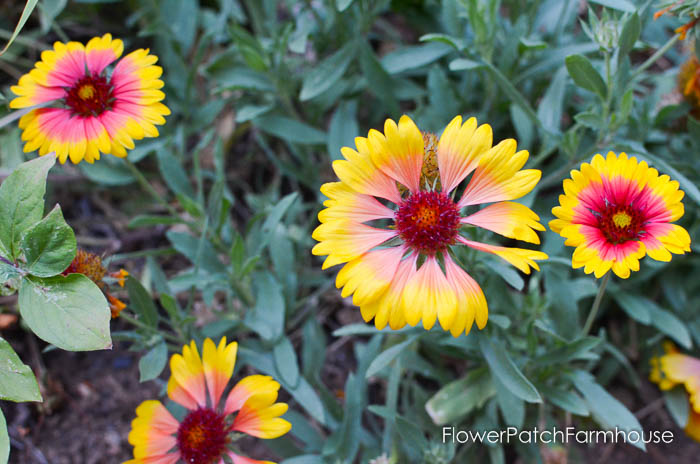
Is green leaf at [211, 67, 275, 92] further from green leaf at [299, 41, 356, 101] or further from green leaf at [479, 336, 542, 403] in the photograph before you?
green leaf at [479, 336, 542, 403]

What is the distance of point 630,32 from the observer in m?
1.60

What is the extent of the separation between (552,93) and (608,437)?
124 cm

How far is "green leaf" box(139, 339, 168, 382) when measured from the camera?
1642 mm

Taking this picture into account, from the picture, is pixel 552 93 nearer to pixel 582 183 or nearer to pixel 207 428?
pixel 582 183

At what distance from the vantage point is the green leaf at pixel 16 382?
1.34m

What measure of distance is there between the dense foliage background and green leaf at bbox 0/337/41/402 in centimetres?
32

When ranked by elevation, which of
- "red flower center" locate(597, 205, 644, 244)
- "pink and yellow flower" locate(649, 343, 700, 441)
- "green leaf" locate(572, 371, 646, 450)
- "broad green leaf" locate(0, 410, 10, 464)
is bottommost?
"pink and yellow flower" locate(649, 343, 700, 441)

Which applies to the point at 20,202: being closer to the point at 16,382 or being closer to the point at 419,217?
the point at 16,382

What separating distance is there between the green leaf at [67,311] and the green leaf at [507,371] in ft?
3.19

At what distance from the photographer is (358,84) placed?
93.8 inches

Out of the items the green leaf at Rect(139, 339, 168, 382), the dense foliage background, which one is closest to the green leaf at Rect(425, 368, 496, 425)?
the dense foliage background

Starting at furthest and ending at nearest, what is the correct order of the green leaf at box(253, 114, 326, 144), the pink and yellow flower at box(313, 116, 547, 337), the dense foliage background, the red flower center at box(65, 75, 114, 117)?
the green leaf at box(253, 114, 326, 144) → the dense foliage background → the red flower center at box(65, 75, 114, 117) → the pink and yellow flower at box(313, 116, 547, 337)

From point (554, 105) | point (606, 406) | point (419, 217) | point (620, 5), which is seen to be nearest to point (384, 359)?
point (419, 217)

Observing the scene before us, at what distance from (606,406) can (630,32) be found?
1.06 m
